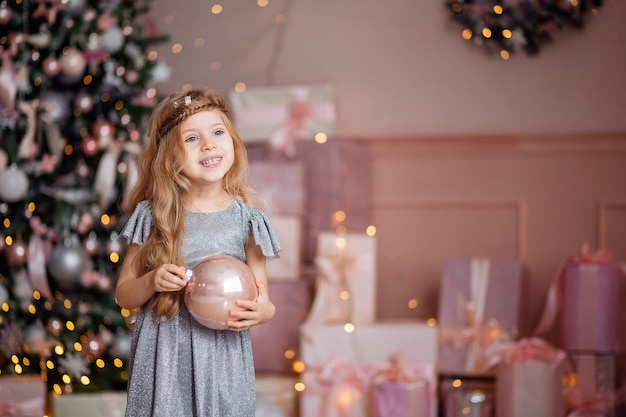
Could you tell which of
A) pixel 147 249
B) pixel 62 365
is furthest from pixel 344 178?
pixel 147 249

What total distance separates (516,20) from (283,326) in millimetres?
1560

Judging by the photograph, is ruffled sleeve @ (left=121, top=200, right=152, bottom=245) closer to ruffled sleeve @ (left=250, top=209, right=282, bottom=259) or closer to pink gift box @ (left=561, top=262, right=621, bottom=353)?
ruffled sleeve @ (left=250, top=209, right=282, bottom=259)

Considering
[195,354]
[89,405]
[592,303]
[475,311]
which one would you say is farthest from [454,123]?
[195,354]

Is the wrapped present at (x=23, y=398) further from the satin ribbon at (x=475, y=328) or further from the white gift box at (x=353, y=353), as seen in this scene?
the satin ribbon at (x=475, y=328)

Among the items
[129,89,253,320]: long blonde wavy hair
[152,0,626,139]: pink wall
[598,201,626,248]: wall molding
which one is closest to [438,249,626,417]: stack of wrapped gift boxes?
[598,201,626,248]: wall molding

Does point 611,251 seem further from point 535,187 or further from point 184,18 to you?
point 184,18

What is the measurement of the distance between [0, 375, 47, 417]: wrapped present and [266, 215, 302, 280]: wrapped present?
0.96 m

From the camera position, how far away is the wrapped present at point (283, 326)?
355 centimetres

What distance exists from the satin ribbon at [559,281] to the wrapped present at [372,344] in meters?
0.42

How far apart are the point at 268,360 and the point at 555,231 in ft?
4.25

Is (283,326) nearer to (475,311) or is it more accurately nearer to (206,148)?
(475,311)

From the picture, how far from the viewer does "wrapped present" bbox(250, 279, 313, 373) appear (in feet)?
11.7

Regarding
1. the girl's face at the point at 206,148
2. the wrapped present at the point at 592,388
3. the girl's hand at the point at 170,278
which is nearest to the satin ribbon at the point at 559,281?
the wrapped present at the point at 592,388

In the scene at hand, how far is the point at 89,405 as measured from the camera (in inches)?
123
